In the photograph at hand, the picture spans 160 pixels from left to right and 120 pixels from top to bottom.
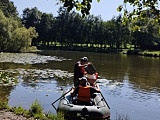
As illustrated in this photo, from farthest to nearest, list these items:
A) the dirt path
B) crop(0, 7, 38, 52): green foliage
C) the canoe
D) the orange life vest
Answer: crop(0, 7, 38, 52): green foliage → the orange life vest → the canoe → the dirt path

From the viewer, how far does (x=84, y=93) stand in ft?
41.3

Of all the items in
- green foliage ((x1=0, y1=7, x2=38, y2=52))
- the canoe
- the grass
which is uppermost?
green foliage ((x1=0, y1=7, x2=38, y2=52))

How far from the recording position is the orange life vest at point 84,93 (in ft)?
41.3

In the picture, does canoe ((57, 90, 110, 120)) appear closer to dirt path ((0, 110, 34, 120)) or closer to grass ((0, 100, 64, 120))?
grass ((0, 100, 64, 120))

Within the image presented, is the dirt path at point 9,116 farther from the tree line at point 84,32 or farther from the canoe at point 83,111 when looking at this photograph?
the tree line at point 84,32

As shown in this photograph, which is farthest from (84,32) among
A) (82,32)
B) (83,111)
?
(83,111)

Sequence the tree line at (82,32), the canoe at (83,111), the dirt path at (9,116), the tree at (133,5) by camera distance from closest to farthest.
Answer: the tree at (133,5) < the dirt path at (9,116) < the canoe at (83,111) < the tree line at (82,32)

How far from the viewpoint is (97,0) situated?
16.4ft

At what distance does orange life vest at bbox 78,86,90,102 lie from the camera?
1259cm

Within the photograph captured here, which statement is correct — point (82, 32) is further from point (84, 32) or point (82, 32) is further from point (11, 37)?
point (11, 37)

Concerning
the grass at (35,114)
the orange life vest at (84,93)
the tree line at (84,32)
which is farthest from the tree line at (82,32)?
the grass at (35,114)

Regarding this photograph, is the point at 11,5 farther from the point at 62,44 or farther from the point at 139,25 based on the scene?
the point at 139,25

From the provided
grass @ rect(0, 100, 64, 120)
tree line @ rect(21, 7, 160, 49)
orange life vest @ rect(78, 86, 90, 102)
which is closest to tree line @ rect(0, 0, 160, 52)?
tree line @ rect(21, 7, 160, 49)

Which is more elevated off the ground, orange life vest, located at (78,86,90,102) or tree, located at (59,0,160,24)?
tree, located at (59,0,160,24)
